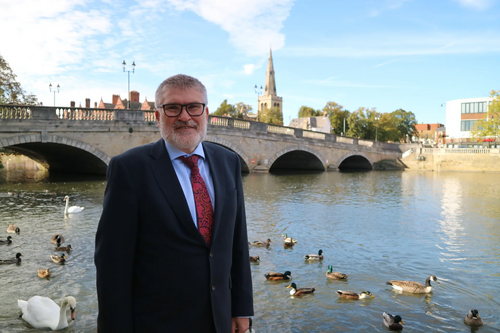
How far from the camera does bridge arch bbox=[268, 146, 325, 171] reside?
3609cm

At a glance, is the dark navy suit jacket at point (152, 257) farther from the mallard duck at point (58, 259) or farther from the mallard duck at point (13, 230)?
the mallard duck at point (13, 230)

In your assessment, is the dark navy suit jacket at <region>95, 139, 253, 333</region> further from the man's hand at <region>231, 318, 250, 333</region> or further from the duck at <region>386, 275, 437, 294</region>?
the duck at <region>386, 275, 437, 294</region>

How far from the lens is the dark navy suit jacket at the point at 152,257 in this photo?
2330mm

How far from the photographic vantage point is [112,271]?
2322mm

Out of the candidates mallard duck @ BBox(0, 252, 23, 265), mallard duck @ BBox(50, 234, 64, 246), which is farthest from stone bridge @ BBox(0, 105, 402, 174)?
mallard duck @ BBox(0, 252, 23, 265)

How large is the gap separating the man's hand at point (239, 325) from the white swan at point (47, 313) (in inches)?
147

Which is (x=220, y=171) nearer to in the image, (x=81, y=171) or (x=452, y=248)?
(x=452, y=248)

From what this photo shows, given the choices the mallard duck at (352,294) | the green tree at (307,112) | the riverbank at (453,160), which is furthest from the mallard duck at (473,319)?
the green tree at (307,112)

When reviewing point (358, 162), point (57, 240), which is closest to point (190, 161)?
point (57, 240)

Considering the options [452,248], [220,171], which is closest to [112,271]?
[220,171]

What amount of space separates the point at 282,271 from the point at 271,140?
26.1 metres

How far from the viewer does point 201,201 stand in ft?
8.18

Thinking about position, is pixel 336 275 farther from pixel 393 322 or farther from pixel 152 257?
pixel 152 257

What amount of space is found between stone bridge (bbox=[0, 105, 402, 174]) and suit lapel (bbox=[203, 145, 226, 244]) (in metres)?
22.0
